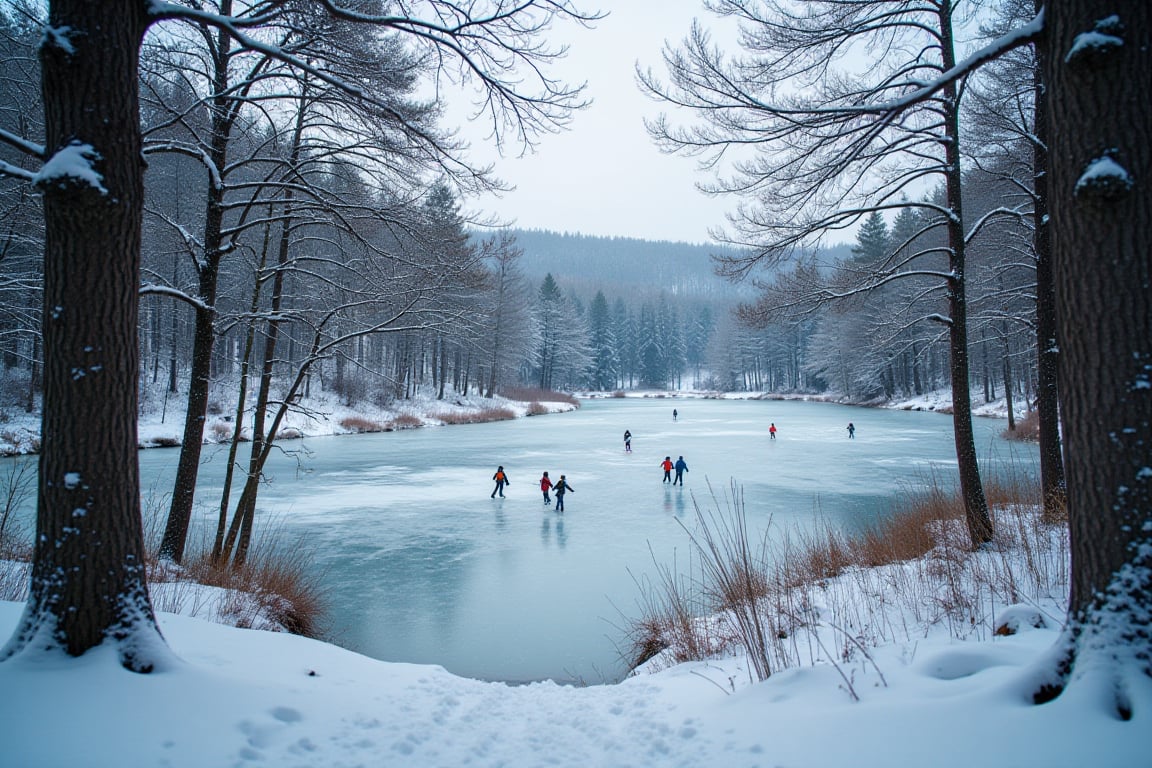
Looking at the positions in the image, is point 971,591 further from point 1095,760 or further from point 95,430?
point 95,430

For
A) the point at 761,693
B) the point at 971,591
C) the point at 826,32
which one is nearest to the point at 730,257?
the point at 826,32

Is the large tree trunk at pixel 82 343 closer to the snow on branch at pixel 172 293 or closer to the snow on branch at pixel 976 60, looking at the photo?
the snow on branch at pixel 172 293

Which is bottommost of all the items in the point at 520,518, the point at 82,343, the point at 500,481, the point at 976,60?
the point at 520,518

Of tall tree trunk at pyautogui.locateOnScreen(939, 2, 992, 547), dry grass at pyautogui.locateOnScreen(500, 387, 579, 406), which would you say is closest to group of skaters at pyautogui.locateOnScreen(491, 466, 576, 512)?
tall tree trunk at pyautogui.locateOnScreen(939, 2, 992, 547)

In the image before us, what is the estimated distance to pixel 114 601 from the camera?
298cm

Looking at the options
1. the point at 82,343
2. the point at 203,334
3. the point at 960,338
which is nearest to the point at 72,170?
the point at 82,343

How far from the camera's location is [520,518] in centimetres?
1351

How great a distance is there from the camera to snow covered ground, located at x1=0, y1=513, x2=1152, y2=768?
2.32m

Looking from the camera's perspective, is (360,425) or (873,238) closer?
(360,425)

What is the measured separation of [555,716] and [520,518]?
989 centimetres

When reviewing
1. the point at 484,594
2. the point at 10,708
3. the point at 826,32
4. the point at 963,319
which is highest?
the point at 826,32

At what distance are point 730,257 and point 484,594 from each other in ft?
19.3

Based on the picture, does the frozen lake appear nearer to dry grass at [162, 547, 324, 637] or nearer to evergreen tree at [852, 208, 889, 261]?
dry grass at [162, 547, 324, 637]

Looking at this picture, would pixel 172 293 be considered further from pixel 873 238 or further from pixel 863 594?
pixel 873 238
